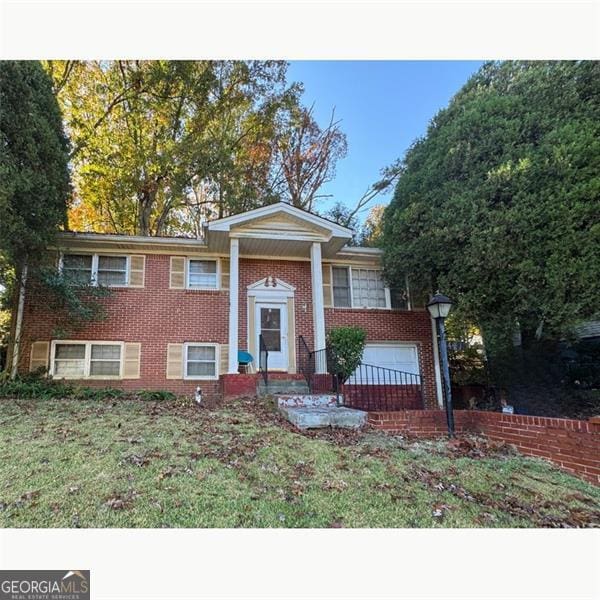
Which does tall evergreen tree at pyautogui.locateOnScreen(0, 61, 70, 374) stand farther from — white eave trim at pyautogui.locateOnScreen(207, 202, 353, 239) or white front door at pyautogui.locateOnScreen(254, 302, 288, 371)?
white front door at pyautogui.locateOnScreen(254, 302, 288, 371)

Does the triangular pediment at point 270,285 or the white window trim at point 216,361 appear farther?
the triangular pediment at point 270,285

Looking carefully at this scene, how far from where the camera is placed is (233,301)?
970cm

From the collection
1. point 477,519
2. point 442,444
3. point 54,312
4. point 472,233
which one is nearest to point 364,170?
point 472,233

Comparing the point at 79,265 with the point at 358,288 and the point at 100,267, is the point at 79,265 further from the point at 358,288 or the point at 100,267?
the point at 358,288

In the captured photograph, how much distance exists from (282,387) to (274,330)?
207cm

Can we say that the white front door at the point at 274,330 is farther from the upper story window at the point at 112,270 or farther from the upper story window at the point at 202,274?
the upper story window at the point at 112,270

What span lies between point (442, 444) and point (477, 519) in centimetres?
219

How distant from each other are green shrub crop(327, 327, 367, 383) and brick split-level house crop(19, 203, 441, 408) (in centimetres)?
47

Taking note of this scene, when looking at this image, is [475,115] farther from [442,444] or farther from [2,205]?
[2,205]

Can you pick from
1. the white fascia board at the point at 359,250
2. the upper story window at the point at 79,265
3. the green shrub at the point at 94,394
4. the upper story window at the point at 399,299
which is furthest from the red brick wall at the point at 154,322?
the upper story window at the point at 399,299

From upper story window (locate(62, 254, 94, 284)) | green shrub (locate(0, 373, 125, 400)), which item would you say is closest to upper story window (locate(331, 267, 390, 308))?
green shrub (locate(0, 373, 125, 400))

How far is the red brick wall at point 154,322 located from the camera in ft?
31.7

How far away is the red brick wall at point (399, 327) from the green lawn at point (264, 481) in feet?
18.9
